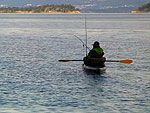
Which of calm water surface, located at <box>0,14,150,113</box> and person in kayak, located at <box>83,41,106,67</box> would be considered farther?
person in kayak, located at <box>83,41,106,67</box>

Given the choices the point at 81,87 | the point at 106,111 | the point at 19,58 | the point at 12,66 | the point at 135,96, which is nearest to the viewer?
the point at 106,111

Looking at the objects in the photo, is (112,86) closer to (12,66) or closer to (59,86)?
(59,86)

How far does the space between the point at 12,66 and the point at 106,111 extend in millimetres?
17537

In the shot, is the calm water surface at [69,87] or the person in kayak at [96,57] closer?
the calm water surface at [69,87]

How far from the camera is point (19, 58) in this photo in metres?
45.2

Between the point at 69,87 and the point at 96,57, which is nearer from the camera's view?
the point at 69,87

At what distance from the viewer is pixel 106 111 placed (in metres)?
22.8

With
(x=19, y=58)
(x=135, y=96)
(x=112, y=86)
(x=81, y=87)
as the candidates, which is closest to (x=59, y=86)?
(x=81, y=87)

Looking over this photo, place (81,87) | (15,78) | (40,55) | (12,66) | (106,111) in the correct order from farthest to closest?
(40,55)
(12,66)
(15,78)
(81,87)
(106,111)

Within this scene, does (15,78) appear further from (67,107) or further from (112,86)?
(67,107)

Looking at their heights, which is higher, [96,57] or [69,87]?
[96,57]

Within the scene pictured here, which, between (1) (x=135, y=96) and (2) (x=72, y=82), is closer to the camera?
(1) (x=135, y=96)

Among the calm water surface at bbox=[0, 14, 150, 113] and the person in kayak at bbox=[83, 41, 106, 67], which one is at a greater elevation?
the person in kayak at bbox=[83, 41, 106, 67]

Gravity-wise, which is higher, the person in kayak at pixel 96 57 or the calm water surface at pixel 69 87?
the person in kayak at pixel 96 57
